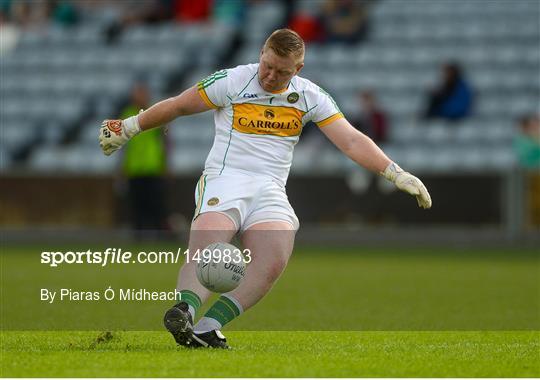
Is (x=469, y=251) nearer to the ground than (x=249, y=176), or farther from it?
nearer to the ground

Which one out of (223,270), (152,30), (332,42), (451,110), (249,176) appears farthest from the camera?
(152,30)

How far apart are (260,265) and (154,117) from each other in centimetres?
100

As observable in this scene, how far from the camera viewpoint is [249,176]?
697 centimetres

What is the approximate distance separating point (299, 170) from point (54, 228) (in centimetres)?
369

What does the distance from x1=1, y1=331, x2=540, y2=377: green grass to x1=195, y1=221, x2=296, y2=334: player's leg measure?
0.25m

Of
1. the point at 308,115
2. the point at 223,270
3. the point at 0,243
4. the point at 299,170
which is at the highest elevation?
the point at 308,115

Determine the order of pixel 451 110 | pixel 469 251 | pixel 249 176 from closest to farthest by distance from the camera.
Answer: pixel 249 176, pixel 469 251, pixel 451 110

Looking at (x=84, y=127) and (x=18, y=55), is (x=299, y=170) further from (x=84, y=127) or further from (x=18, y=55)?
(x=18, y=55)

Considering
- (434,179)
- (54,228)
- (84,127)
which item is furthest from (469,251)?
(84,127)

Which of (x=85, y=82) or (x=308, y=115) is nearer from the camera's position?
(x=308, y=115)

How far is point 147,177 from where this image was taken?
17625 millimetres
